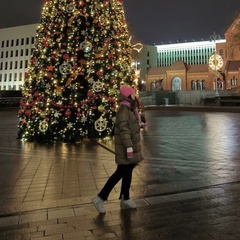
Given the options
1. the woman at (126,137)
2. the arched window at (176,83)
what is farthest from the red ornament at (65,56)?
the arched window at (176,83)

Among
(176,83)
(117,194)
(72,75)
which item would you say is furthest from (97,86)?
(176,83)

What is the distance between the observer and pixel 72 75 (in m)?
10.3

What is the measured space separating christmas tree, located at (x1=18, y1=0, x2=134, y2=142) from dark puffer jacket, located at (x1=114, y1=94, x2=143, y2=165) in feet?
20.1

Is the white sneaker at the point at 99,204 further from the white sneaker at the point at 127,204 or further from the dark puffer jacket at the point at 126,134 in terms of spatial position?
the dark puffer jacket at the point at 126,134

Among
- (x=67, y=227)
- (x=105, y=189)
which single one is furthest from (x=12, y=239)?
(x=105, y=189)

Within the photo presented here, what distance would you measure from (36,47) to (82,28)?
69.1 inches

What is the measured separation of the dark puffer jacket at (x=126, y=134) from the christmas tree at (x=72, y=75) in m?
6.14

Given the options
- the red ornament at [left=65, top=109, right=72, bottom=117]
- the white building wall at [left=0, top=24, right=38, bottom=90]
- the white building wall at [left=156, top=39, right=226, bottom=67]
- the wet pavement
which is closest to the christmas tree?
the red ornament at [left=65, top=109, right=72, bottom=117]

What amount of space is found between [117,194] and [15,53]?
94.8 m

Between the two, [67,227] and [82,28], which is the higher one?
[82,28]

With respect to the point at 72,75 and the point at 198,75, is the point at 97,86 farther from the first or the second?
the point at 198,75

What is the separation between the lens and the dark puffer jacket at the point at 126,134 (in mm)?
4160

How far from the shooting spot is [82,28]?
10.7 m

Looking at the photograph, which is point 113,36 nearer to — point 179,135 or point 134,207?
point 179,135
